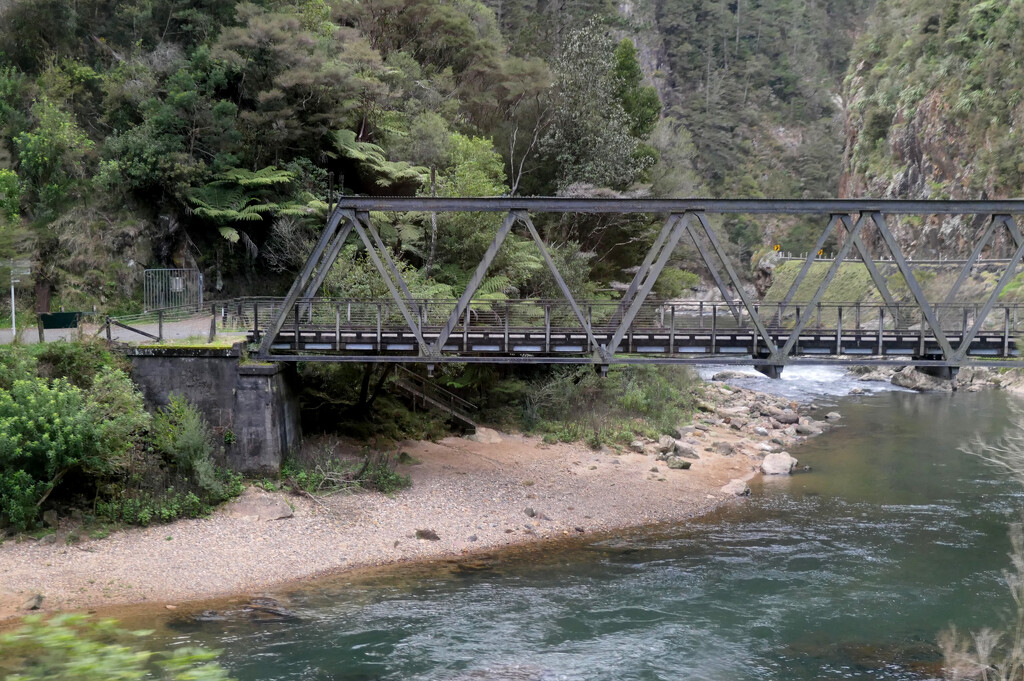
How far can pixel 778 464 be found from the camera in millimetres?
26531

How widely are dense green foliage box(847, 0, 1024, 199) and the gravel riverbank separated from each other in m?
31.4

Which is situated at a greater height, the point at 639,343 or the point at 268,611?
the point at 639,343

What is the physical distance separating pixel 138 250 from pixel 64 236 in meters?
2.41

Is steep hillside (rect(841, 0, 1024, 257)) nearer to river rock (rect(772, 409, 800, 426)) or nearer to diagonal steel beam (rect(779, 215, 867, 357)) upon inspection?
river rock (rect(772, 409, 800, 426))

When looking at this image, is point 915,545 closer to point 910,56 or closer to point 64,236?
point 64,236

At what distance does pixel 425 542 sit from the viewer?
63.1 feet

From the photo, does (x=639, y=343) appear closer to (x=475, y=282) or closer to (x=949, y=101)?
(x=475, y=282)

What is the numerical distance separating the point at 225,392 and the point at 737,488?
15042mm

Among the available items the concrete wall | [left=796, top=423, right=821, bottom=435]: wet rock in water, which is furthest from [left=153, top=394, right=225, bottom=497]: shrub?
[left=796, top=423, right=821, bottom=435]: wet rock in water

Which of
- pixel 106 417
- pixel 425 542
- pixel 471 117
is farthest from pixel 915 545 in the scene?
pixel 471 117

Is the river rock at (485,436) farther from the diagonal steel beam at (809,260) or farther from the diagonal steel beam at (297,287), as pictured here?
the diagonal steel beam at (809,260)

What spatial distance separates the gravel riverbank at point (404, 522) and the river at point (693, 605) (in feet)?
3.77

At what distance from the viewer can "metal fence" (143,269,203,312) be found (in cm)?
2852

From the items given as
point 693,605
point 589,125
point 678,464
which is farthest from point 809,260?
point 589,125
